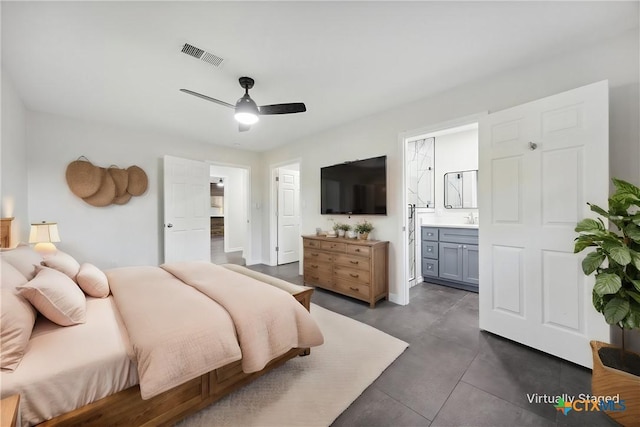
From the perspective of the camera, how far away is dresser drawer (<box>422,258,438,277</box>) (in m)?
3.99

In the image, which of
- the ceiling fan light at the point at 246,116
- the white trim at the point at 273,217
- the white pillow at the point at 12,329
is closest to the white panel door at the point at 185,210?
the white trim at the point at 273,217

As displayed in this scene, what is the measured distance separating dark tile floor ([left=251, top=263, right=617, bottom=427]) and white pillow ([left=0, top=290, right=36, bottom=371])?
62.9 inches

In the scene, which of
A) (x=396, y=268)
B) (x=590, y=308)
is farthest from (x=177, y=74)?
(x=590, y=308)

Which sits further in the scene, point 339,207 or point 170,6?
point 339,207

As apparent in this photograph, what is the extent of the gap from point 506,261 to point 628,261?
0.95 meters

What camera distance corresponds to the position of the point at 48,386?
3.38 feet

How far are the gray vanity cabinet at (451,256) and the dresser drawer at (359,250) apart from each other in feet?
5.05

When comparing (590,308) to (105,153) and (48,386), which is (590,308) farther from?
(105,153)

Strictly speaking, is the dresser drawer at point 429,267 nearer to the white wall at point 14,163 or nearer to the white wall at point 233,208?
the white wall at point 14,163

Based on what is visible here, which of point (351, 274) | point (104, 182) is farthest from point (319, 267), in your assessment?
point (104, 182)

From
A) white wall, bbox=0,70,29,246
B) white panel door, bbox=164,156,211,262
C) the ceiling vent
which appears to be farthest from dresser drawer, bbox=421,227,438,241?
white wall, bbox=0,70,29,246

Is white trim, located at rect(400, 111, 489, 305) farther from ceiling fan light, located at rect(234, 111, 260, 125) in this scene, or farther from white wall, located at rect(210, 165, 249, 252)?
white wall, located at rect(210, 165, 249, 252)

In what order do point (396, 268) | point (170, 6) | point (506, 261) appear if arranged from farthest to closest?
point (396, 268) < point (506, 261) < point (170, 6)

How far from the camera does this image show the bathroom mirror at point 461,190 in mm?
4141
